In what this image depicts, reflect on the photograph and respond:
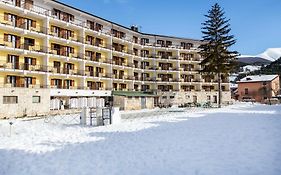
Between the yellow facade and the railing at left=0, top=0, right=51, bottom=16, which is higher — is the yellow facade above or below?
below

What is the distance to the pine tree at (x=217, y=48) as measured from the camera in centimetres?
4878

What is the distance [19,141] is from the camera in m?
15.2

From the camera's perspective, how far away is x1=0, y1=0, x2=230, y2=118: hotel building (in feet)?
114

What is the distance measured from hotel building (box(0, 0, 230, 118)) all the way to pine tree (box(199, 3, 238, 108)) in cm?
1446

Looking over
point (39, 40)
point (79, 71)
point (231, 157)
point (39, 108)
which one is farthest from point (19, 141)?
point (79, 71)

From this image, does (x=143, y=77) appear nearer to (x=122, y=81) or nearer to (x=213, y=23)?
(x=122, y=81)

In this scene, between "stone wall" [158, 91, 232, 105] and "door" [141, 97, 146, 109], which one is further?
"stone wall" [158, 91, 232, 105]

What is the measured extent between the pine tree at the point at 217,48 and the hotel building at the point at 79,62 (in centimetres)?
1446

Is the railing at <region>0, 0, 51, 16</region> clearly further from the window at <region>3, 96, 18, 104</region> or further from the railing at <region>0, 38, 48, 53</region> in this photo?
the window at <region>3, 96, 18, 104</region>

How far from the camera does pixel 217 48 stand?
49.8 meters

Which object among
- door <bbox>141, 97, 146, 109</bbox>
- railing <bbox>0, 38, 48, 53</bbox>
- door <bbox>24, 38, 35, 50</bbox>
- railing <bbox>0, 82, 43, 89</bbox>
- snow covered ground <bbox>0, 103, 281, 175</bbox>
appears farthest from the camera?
door <bbox>141, 97, 146, 109</bbox>

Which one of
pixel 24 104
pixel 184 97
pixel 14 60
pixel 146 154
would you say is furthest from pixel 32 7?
pixel 184 97

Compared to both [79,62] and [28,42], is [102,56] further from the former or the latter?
[28,42]

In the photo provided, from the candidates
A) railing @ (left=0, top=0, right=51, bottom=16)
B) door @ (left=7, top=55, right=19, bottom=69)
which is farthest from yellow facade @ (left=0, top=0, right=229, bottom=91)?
railing @ (left=0, top=0, right=51, bottom=16)
